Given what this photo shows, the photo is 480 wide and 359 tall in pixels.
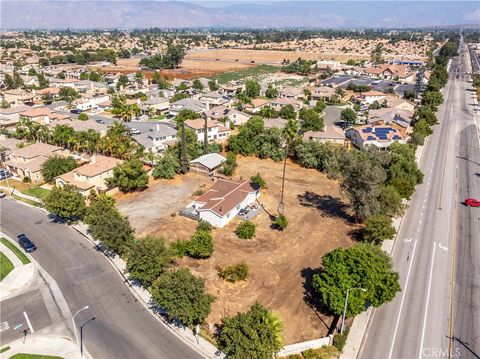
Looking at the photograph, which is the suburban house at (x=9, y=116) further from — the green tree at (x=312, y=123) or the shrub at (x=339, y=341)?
the shrub at (x=339, y=341)

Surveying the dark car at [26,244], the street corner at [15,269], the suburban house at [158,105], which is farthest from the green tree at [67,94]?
the dark car at [26,244]

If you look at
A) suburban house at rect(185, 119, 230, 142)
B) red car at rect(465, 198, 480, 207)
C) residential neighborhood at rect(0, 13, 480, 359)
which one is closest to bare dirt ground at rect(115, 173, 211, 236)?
residential neighborhood at rect(0, 13, 480, 359)

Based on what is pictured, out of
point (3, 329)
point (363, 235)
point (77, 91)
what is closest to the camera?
point (3, 329)

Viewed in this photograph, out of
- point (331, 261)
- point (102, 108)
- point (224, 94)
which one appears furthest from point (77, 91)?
point (331, 261)

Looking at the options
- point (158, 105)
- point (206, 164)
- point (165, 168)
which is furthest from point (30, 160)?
point (158, 105)

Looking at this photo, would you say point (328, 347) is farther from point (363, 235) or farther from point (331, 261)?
point (363, 235)

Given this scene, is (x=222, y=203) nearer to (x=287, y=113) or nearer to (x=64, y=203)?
(x=64, y=203)
